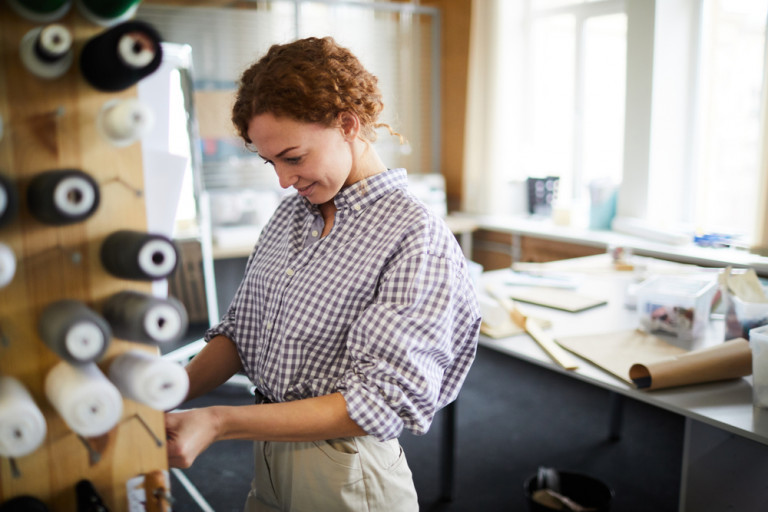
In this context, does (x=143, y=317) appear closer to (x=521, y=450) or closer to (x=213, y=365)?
(x=213, y=365)

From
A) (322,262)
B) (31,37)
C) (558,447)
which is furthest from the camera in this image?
(558,447)

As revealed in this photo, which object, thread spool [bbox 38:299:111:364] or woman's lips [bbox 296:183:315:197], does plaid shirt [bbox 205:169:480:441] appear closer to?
woman's lips [bbox 296:183:315:197]

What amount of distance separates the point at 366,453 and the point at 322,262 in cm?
33

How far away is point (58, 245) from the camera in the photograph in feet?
1.91

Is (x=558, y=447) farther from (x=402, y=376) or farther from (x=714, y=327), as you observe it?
(x=402, y=376)

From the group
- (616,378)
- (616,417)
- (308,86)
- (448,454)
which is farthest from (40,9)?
(616,417)

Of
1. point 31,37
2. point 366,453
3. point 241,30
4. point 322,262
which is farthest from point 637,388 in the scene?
point 241,30

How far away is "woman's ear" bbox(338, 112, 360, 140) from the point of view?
98 centimetres

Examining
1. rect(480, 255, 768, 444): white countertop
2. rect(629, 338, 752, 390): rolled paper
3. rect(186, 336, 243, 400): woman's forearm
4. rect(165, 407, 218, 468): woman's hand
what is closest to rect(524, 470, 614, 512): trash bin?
rect(480, 255, 768, 444): white countertop

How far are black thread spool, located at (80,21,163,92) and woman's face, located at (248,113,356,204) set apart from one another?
14.9 inches

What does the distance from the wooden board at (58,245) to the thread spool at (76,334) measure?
1.5 inches

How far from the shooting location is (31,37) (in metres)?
0.54

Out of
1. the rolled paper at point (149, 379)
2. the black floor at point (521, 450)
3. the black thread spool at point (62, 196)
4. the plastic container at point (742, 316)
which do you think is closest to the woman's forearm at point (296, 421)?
the rolled paper at point (149, 379)

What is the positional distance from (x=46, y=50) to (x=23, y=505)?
0.42 metres
